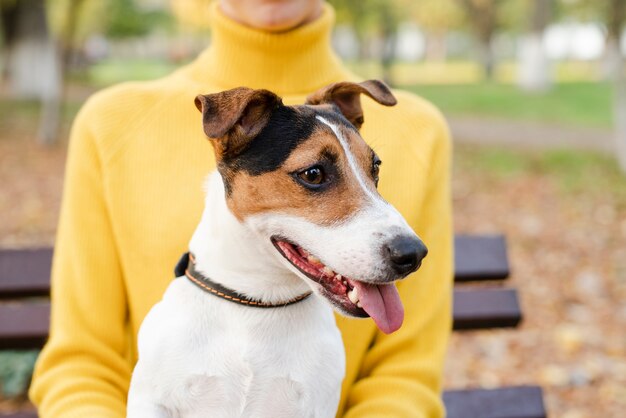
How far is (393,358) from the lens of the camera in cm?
251

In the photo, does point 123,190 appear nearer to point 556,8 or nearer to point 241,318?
point 241,318

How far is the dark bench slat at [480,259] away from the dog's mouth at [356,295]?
1542 mm

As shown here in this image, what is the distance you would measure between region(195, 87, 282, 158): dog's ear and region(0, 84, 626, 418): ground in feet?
10.3

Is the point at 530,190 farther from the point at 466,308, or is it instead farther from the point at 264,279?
the point at 264,279

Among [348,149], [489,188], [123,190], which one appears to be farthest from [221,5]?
[489,188]

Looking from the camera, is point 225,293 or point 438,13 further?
point 438,13

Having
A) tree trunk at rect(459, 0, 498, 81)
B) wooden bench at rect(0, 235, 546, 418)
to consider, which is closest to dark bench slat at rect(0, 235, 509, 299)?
wooden bench at rect(0, 235, 546, 418)

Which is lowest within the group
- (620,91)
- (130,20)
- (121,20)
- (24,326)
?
(121,20)

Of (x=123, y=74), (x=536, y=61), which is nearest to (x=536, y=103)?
(x=536, y=61)

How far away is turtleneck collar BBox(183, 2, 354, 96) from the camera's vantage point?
8.82 feet

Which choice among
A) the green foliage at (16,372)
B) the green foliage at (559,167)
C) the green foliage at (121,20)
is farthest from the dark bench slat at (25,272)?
the green foliage at (121,20)

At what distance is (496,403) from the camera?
3010mm

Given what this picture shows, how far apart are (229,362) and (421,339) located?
34.8 inches

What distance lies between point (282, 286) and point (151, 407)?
17.5 inches
